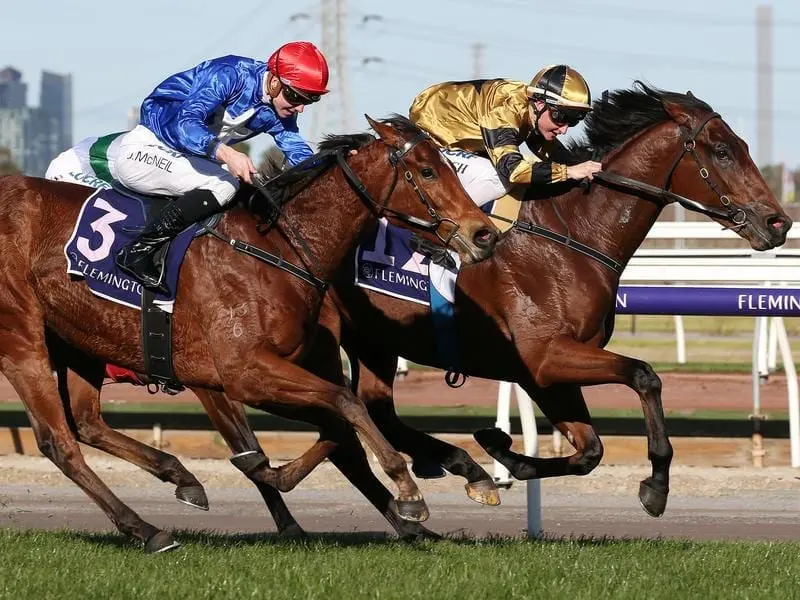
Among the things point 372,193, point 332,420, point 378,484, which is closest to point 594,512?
A: point 378,484

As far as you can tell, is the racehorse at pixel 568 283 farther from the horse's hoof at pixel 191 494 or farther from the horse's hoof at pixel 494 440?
the horse's hoof at pixel 191 494

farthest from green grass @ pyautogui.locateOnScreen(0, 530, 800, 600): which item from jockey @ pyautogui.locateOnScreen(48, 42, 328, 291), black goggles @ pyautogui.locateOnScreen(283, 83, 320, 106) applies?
black goggles @ pyautogui.locateOnScreen(283, 83, 320, 106)

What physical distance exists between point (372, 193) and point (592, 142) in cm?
140

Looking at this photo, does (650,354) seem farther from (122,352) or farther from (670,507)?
(122,352)

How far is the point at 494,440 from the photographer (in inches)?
253

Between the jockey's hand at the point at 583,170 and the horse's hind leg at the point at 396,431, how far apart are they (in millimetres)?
1274

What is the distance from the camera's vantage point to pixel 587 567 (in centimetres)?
534

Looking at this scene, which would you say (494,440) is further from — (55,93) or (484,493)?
(55,93)

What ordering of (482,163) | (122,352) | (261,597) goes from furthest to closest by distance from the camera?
(482,163), (122,352), (261,597)

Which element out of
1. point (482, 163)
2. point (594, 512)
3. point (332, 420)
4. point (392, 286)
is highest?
point (482, 163)

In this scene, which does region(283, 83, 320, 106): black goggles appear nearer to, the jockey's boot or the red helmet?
the red helmet

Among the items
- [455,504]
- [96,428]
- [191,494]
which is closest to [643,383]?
[191,494]

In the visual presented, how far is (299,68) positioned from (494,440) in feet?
6.25

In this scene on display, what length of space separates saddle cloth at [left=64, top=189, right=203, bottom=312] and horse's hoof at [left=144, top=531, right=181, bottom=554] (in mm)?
887
